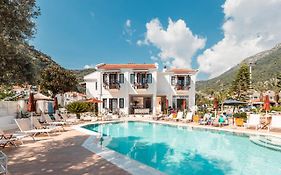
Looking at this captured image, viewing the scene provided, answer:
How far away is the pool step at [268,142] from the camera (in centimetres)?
1152

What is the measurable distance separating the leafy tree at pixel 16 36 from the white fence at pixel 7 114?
27.8 ft

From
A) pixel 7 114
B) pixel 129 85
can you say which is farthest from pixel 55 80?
pixel 7 114

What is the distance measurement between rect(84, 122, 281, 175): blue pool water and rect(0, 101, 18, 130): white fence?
866cm

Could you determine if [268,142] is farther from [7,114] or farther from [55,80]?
[55,80]

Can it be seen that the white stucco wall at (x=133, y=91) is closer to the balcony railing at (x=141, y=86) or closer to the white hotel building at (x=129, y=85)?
the white hotel building at (x=129, y=85)

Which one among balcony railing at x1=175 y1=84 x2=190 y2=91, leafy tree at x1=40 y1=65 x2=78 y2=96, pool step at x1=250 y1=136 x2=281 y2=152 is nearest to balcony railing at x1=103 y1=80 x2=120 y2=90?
balcony railing at x1=175 y1=84 x2=190 y2=91

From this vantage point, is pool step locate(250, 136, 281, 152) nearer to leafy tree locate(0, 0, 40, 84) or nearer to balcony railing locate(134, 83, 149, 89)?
leafy tree locate(0, 0, 40, 84)

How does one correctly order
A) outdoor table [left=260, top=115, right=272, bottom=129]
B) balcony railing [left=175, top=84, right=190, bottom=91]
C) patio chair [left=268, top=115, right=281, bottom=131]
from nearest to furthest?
patio chair [left=268, top=115, right=281, bottom=131] < outdoor table [left=260, top=115, right=272, bottom=129] < balcony railing [left=175, top=84, right=190, bottom=91]

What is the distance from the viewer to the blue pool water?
841 cm

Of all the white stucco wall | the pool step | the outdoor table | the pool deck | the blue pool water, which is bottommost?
the blue pool water

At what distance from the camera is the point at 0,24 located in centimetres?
705

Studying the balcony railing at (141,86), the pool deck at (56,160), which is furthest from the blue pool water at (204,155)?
the balcony railing at (141,86)

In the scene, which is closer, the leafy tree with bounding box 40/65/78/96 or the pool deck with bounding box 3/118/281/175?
the pool deck with bounding box 3/118/281/175

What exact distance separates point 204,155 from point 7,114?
14327mm
